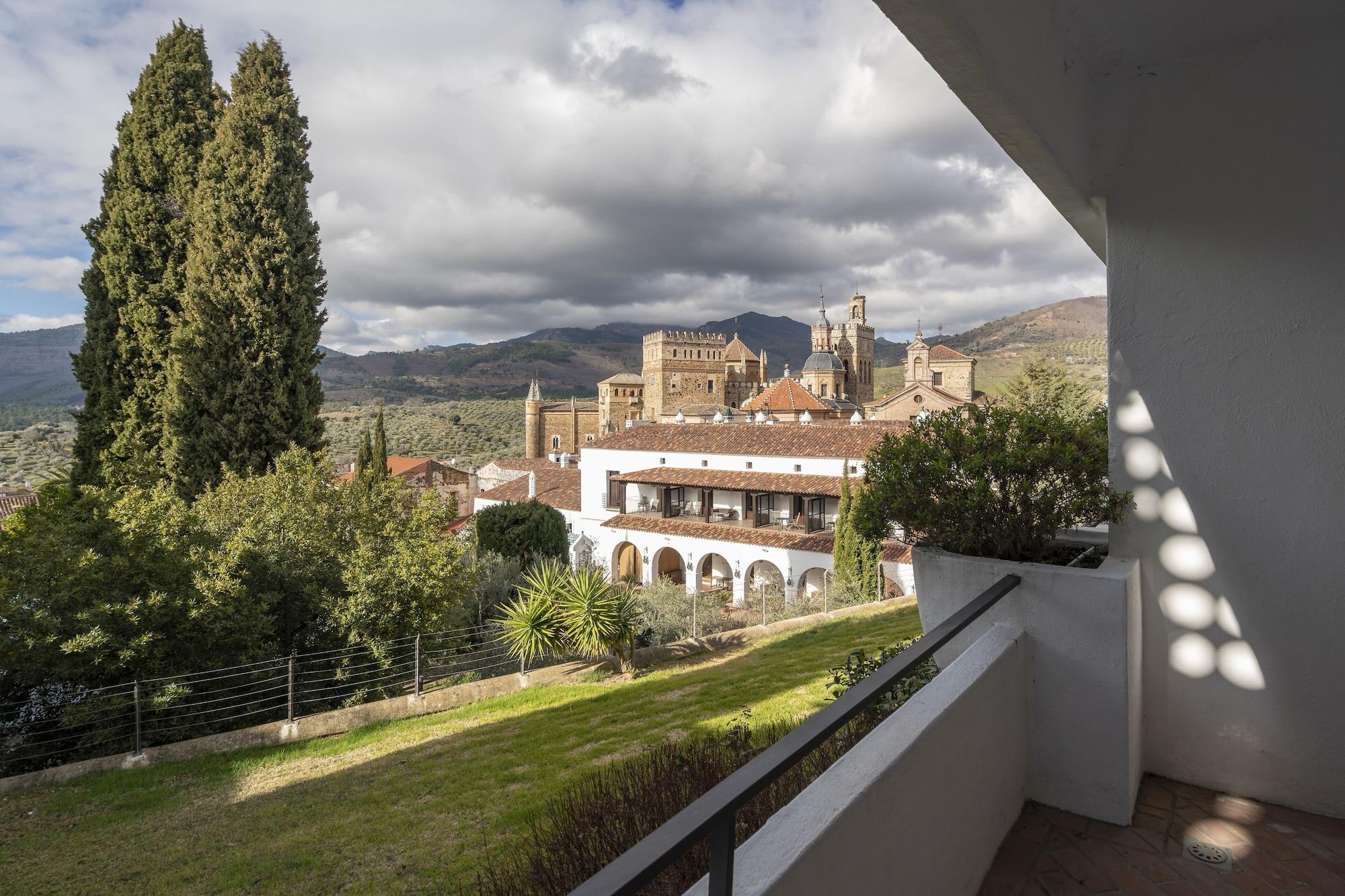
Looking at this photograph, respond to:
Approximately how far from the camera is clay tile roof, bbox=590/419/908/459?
23.3 meters

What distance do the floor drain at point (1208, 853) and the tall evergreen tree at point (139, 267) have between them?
47.2 feet

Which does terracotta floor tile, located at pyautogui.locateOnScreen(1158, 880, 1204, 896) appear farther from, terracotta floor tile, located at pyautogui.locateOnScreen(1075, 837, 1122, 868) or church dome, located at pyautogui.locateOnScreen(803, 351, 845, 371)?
church dome, located at pyautogui.locateOnScreen(803, 351, 845, 371)

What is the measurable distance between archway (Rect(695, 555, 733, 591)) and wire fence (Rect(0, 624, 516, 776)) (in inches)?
626

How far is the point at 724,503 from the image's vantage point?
1020 inches

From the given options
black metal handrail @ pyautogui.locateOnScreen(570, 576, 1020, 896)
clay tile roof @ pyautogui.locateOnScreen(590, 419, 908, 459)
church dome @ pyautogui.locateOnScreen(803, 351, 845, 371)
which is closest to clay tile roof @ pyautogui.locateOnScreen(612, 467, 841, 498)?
clay tile roof @ pyautogui.locateOnScreen(590, 419, 908, 459)

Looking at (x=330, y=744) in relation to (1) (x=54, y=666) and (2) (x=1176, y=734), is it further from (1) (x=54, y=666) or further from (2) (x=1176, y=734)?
(2) (x=1176, y=734)

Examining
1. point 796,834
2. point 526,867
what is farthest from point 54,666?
point 796,834

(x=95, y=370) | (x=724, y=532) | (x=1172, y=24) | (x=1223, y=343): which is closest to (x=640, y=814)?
(x=1223, y=343)

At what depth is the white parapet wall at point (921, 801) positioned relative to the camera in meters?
1.38

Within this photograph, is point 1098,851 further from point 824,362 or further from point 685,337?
point 824,362

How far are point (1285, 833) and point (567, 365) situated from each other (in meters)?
134

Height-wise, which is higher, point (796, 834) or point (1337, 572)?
point (1337, 572)

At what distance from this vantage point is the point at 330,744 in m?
7.27

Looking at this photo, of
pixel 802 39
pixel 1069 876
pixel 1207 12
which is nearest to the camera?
pixel 1069 876
